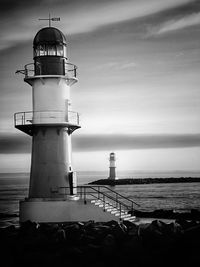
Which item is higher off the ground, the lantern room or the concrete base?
the lantern room

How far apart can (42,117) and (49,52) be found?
6.98 feet

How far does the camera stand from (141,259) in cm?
1107

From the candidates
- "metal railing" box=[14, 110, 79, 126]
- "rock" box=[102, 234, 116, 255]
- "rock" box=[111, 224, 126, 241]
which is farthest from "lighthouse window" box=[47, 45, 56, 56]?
"rock" box=[102, 234, 116, 255]

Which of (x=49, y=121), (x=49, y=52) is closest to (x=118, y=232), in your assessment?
(x=49, y=121)

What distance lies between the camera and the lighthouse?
17016 millimetres

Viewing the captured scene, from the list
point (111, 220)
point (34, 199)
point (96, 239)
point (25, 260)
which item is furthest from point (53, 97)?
point (25, 260)

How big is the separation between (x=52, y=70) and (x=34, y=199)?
13.7 ft

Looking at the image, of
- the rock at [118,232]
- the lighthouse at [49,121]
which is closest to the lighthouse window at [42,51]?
the lighthouse at [49,121]

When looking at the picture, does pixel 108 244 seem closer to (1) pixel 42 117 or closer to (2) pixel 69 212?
(2) pixel 69 212

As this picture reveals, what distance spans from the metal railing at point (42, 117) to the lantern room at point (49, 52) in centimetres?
130

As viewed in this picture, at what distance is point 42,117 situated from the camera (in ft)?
55.9

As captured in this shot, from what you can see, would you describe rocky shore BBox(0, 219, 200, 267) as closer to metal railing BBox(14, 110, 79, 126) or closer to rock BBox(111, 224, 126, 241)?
rock BBox(111, 224, 126, 241)

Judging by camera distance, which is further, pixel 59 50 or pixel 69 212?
pixel 59 50

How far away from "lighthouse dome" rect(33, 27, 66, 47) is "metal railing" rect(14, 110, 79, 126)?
226 centimetres
